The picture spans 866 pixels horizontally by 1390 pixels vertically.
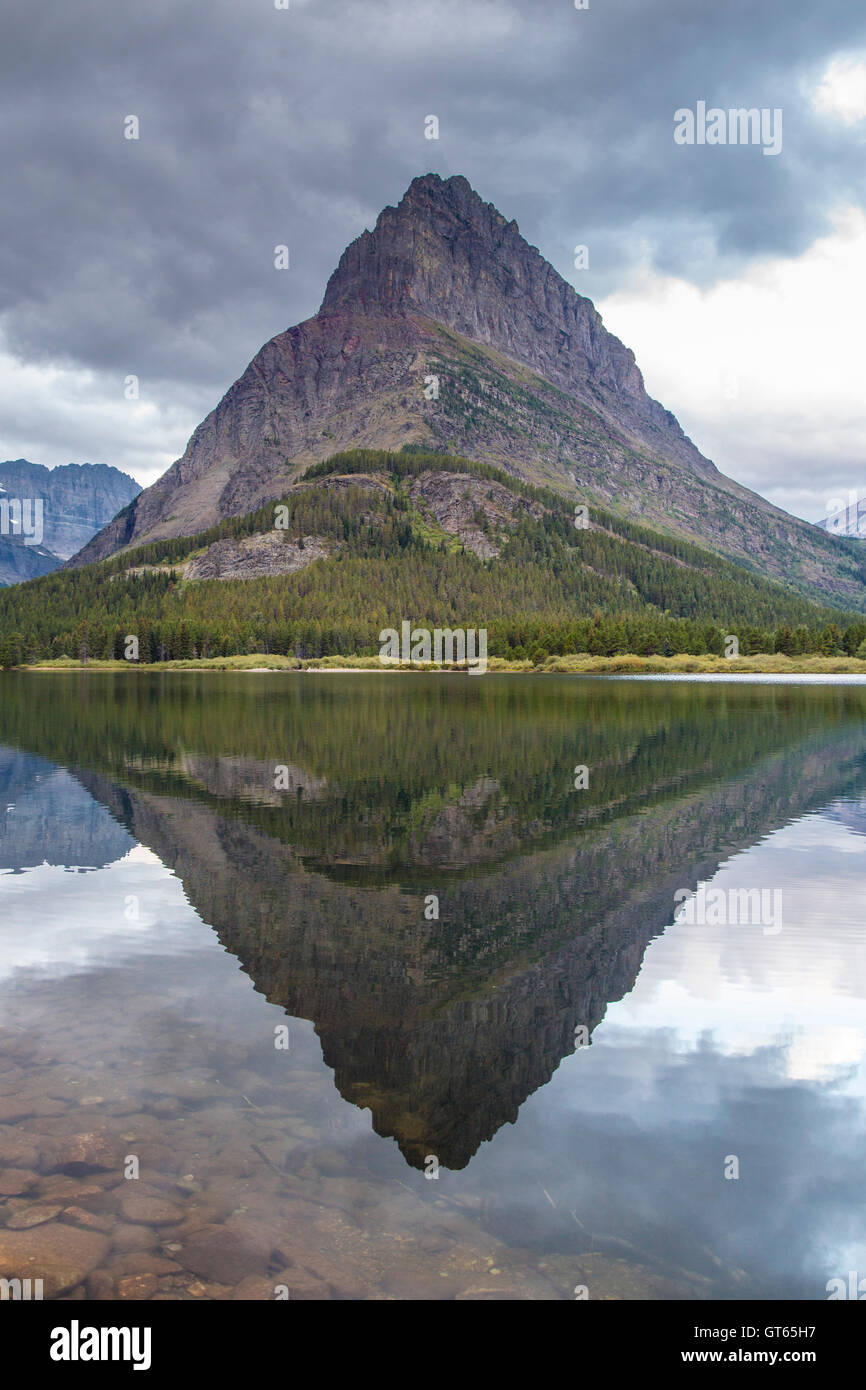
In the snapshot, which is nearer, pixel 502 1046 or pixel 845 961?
pixel 502 1046

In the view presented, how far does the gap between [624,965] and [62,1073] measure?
470 inches

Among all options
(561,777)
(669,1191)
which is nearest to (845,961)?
(669,1191)

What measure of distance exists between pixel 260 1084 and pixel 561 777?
33.8m

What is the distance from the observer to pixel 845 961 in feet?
65.3

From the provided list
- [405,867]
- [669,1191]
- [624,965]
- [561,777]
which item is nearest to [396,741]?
[561,777]

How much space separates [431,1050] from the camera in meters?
15.0

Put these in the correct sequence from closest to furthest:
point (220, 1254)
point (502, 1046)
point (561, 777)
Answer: point (220, 1254) → point (502, 1046) → point (561, 777)

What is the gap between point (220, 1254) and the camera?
9.76 metres

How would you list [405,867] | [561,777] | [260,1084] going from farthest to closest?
1. [561,777]
2. [405,867]
3. [260,1084]

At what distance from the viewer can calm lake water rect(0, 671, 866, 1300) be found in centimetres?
1001

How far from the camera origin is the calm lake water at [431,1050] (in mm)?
10008
